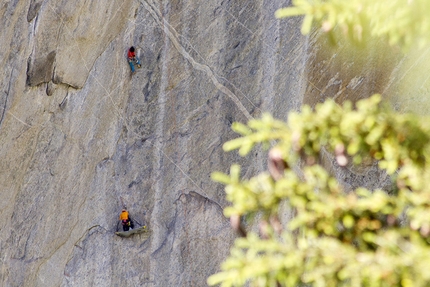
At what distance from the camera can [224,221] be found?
1470 cm

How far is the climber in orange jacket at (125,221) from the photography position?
15195 mm

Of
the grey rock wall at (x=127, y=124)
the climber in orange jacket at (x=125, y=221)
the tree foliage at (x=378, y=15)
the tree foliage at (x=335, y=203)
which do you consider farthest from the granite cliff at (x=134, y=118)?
the tree foliage at (x=335, y=203)

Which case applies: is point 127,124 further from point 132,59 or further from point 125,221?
point 125,221

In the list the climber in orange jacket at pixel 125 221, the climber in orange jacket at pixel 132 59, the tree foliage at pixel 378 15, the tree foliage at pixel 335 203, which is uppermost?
the tree foliage at pixel 378 15

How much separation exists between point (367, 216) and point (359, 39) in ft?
6.98

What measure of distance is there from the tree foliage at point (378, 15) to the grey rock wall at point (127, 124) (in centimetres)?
638

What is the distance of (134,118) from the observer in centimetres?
1576

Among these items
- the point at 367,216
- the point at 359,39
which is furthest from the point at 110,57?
the point at 367,216

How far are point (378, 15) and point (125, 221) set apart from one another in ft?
31.0

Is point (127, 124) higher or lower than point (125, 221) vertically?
higher

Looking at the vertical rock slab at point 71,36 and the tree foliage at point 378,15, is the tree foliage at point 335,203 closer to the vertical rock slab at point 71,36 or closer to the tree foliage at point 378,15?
the tree foliage at point 378,15

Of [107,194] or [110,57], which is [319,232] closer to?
[107,194]

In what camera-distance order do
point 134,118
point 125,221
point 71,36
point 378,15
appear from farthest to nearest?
point 71,36
point 134,118
point 125,221
point 378,15

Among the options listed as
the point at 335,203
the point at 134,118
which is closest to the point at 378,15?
the point at 335,203
